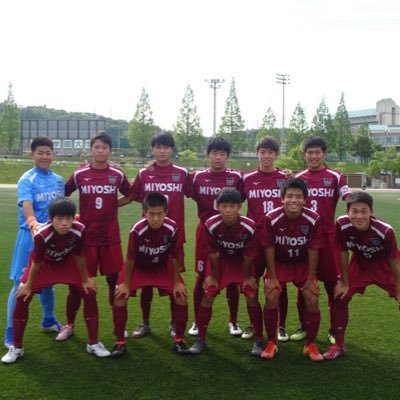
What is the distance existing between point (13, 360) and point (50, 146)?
201cm

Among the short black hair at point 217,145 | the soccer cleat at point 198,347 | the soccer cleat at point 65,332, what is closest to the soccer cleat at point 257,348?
the soccer cleat at point 198,347

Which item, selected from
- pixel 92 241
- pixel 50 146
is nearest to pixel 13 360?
pixel 92 241

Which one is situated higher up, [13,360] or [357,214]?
[357,214]

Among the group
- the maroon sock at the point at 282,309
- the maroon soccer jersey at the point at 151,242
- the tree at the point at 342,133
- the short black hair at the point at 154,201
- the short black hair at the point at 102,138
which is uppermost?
the tree at the point at 342,133

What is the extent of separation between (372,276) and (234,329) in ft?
4.78

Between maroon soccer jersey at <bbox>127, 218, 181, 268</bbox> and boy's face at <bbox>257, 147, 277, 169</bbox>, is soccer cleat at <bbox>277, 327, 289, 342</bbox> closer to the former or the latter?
maroon soccer jersey at <bbox>127, 218, 181, 268</bbox>

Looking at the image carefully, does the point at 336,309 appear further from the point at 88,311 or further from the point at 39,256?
the point at 39,256

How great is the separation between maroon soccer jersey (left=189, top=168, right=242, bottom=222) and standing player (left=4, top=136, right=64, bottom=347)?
1389 millimetres

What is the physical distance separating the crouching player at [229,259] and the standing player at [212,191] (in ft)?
1.29

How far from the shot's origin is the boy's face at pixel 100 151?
459 cm

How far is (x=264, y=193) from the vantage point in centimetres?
466

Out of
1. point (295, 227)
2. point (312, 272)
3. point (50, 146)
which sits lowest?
point (312, 272)

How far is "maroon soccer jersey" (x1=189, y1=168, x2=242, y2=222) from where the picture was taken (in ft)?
15.6

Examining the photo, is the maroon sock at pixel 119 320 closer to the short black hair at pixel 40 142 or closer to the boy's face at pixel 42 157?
the boy's face at pixel 42 157
